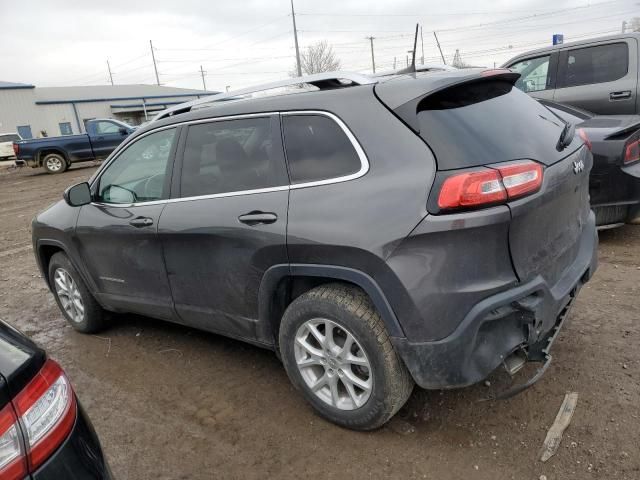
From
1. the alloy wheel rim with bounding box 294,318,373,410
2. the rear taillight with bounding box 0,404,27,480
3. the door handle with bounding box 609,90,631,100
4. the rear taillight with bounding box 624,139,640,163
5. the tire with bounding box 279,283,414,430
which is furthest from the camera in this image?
the door handle with bounding box 609,90,631,100

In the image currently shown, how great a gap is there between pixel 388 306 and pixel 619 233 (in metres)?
4.18

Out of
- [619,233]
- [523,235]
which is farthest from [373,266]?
[619,233]

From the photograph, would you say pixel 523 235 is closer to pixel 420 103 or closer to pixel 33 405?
pixel 420 103

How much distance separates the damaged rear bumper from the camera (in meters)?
2.22

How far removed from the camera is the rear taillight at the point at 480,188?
215 centimetres

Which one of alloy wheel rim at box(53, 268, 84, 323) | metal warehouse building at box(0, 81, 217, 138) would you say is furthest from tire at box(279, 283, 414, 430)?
metal warehouse building at box(0, 81, 217, 138)

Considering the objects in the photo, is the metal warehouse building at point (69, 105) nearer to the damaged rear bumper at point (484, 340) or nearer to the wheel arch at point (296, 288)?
the wheel arch at point (296, 288)

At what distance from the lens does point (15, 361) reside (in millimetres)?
1508

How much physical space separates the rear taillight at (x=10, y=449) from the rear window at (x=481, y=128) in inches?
71.6

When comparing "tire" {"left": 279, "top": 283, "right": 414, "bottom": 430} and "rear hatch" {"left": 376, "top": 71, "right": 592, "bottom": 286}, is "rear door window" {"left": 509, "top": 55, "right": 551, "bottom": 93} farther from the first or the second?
"tire" {"left": 279, "top": 283, "right": 414, "bottom": 430}

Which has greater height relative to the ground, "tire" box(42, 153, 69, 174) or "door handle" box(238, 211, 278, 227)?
"door handle" box(238, 211, 278, 227)

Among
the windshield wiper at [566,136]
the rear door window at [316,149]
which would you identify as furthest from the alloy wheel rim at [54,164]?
the windshield wiper at [566,136]

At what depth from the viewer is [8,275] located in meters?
6.45

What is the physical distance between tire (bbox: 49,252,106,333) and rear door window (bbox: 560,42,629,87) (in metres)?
5.89
